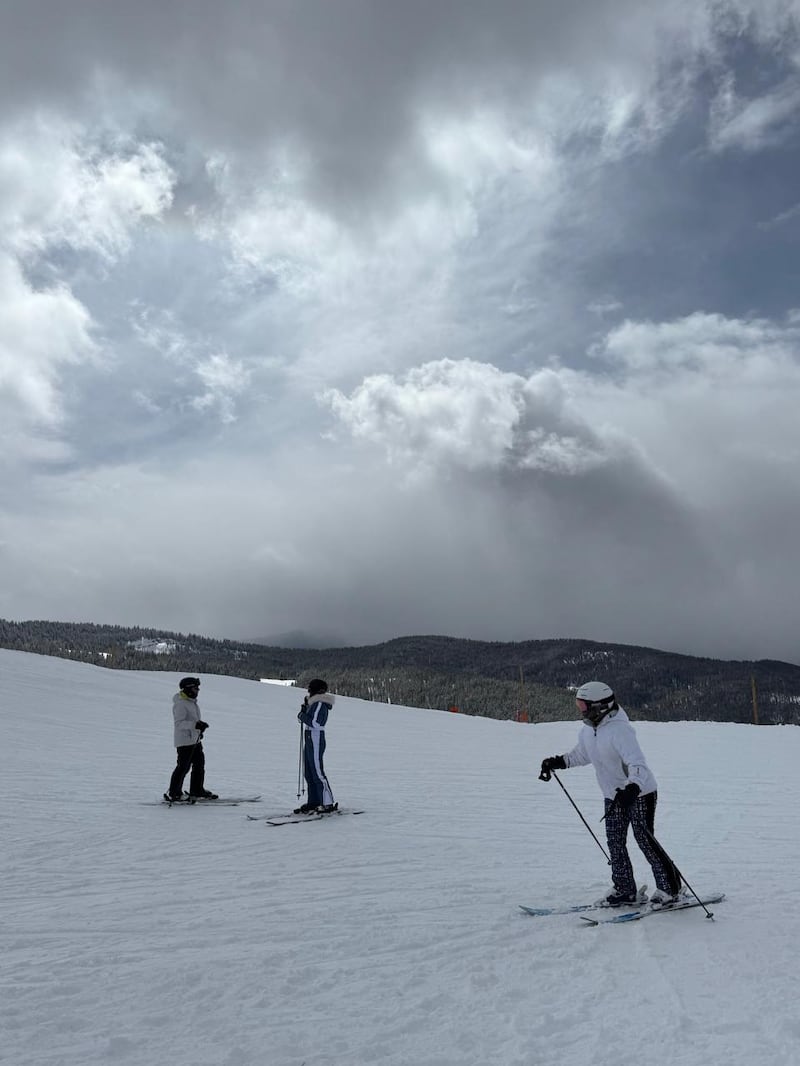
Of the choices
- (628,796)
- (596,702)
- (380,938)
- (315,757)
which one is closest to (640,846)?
(628,796)

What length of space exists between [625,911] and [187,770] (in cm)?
797

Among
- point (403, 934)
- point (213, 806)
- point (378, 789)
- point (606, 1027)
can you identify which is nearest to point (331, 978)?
point (403, 934)

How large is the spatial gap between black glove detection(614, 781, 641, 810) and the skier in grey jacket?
24.9 feet

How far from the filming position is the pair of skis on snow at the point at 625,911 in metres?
6.19

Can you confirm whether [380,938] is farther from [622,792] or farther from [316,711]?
[316,711]

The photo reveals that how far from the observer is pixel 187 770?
1259 centimetres

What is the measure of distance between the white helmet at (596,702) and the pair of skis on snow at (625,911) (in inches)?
56.4

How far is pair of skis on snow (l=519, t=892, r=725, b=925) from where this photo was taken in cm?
619

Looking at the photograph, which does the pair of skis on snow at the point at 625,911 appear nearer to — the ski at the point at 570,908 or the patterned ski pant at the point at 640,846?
the ski at the point at 570,908

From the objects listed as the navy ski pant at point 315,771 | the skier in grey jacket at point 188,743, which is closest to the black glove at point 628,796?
the navy ski pant at point 315,771

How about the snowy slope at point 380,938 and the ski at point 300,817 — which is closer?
the snowy slope at point 380,938

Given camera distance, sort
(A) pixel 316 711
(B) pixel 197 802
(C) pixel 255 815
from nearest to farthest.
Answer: (C) pixel 255 815
(A) pixel 316 711
(B) pixel 197 802

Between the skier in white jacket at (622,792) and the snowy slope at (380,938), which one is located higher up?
the skier in white jacket at (622,792)

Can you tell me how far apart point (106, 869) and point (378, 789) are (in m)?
7.51
